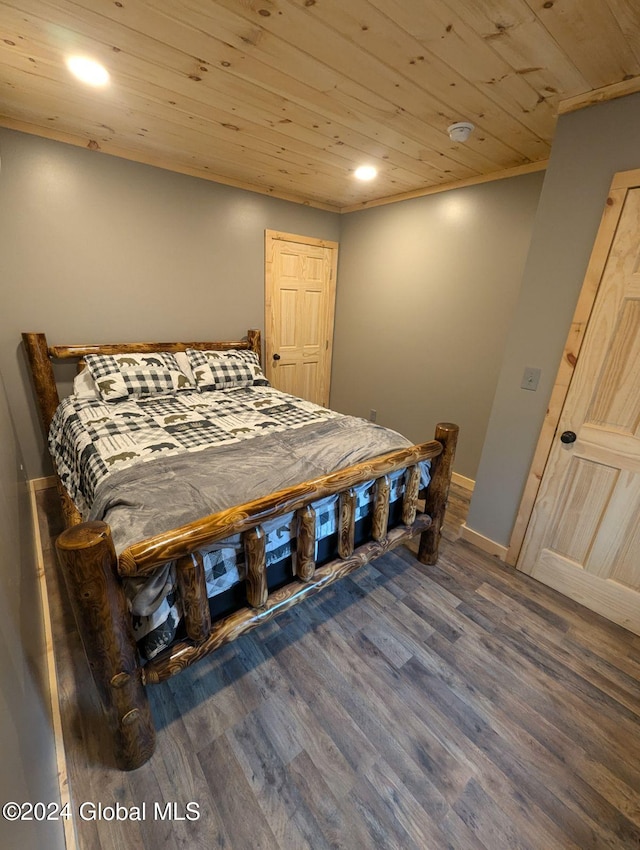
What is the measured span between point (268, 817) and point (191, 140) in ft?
10.9

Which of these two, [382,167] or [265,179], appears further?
[265,179]

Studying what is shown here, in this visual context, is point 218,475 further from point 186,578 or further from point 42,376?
point 42,376

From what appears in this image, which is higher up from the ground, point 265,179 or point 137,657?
point 265,179

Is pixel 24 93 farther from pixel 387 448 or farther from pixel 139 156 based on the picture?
pixel 387 448

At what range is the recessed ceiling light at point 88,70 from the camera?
4.85 ft

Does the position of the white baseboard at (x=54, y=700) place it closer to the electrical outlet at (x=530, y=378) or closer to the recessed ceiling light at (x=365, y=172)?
the electrical outlet at (x=530, y=378)

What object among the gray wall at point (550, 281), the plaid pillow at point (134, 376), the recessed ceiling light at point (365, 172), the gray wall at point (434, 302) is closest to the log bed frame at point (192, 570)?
the gray wall at point (550, 281)

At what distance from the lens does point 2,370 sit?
235 centimetres

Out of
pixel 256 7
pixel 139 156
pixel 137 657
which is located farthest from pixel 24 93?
pixel 137 657

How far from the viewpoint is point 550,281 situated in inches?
70.1

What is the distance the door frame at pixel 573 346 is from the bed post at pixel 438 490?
1.56ft

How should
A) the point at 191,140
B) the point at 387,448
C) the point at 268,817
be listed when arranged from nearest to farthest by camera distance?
1. the point at 268,817
2. the point at 387,448
3. the point at 191,140

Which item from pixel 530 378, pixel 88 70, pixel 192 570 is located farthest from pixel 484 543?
pixel 88 70

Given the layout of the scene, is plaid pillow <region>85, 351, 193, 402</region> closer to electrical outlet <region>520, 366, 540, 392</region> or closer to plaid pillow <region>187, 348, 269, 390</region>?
plaid pillow <region>187, 348, 269, 390</region>
